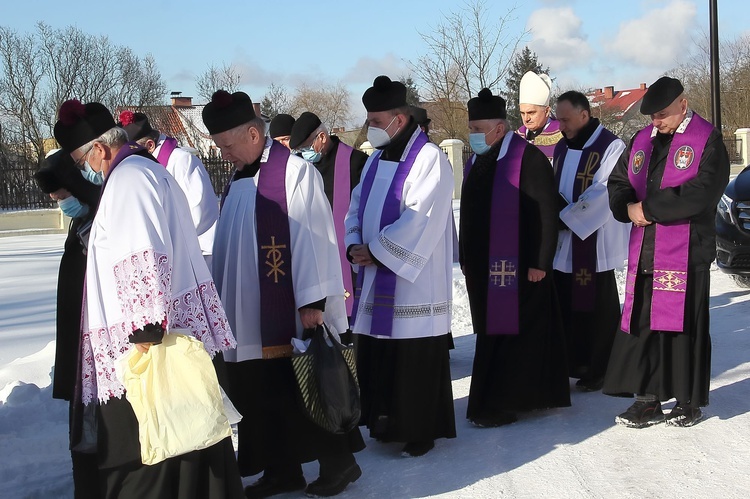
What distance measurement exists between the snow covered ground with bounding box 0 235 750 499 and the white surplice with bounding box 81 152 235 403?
4.63ft

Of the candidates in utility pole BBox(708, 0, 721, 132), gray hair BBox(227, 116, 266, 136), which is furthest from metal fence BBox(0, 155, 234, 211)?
gray hair BBox(227, 116, 266, 136)

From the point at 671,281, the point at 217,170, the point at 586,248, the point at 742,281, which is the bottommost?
the point at 742,281

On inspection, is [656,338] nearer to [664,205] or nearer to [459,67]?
[664,205]

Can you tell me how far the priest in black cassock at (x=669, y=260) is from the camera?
507 cm

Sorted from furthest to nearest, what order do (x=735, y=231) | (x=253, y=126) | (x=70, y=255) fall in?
1. (x=735, y=231)
2. (x=253, y=126)
3. (x=70, y=255)

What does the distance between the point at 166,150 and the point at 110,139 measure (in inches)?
107

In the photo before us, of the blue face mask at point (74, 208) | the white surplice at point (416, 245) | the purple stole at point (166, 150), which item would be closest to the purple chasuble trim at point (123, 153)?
the blue face mask at point (74, 208)

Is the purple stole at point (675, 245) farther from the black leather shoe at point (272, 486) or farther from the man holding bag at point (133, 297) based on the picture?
the man holding bag at point (133, 297)

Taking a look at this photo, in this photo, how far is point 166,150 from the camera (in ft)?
20.6

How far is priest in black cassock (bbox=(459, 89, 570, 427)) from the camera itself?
18.1 feet

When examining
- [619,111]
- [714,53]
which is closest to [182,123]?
[619,111]

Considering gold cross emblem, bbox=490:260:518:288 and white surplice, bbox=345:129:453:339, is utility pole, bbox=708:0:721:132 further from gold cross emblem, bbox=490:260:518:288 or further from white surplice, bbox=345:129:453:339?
white surplice, bbox=345:129:453:339

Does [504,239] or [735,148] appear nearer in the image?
[504,239]

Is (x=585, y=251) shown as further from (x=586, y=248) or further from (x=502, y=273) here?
(x=502, y=273)
